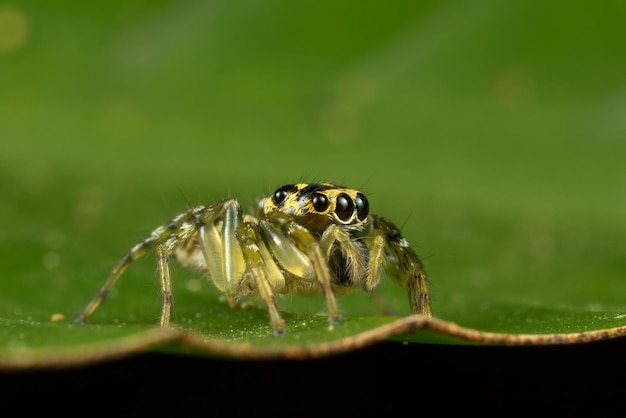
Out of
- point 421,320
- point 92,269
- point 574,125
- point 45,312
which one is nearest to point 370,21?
point 574,125

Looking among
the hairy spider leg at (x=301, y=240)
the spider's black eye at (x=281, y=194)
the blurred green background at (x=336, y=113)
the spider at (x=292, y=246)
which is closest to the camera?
the hairy spider leg at (x=301, y=240)

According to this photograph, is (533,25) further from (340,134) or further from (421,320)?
(421,320)

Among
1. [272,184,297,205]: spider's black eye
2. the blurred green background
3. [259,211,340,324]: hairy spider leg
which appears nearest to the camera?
[259,211,340,324]: hairy spider leg

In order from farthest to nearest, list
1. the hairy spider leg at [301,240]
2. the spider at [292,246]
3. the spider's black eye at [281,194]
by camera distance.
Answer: the spider's black eye at [281,194]
the spider at [292,246]
the hairy spider leg at [301,240]

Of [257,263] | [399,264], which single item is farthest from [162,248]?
[399,264]

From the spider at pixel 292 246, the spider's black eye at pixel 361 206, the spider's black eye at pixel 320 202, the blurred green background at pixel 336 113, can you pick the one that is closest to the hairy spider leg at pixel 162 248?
the spider at pixel 292 246

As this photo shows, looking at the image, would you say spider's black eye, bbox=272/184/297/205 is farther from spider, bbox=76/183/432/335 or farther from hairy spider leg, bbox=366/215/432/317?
hairy spider leg, bbox=366/215/432/317

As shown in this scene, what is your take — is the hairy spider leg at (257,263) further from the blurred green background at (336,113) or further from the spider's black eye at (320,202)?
the blurred green background at (336,113)

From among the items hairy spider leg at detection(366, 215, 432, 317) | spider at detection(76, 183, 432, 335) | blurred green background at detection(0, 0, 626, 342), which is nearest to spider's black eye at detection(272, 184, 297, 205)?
spider at detection(76, 183, 432, 335)
